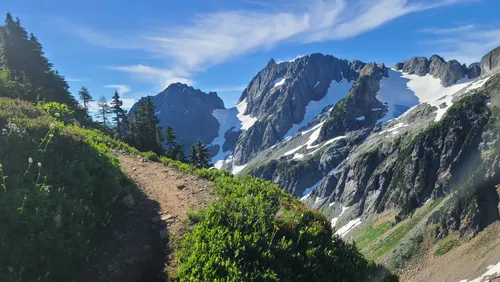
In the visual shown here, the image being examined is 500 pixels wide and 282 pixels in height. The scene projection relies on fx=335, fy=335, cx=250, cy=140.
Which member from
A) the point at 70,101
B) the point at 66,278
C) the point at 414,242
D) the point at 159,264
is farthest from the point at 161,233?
the point at 414,242

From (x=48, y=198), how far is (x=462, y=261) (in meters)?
78.4

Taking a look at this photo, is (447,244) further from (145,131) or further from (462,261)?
(145,131)

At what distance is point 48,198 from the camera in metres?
7.38

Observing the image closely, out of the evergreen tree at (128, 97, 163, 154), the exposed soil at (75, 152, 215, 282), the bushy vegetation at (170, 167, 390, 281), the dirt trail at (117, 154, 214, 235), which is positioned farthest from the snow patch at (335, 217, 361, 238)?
the bushy vegetation at (170, 167, 390, 281)

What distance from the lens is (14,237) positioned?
6.16 metres

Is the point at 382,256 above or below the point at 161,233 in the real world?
below

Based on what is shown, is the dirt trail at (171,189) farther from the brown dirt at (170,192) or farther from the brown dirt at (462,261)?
the brown dirt at (462,261)

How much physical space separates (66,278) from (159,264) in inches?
74.3

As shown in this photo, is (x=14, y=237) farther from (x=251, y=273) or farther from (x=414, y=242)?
(x=414, y=242)

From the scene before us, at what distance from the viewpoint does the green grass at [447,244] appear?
254 ft

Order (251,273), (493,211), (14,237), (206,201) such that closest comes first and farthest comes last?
1. (14,237)
2. (251,273)
3. (206,201)
4. (493,211)

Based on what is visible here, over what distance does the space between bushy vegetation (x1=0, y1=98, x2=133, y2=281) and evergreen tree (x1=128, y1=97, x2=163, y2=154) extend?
3879 centimetres

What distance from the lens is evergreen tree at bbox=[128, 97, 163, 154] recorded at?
5012 centimetres

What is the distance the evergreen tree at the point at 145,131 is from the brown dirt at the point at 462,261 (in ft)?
152
